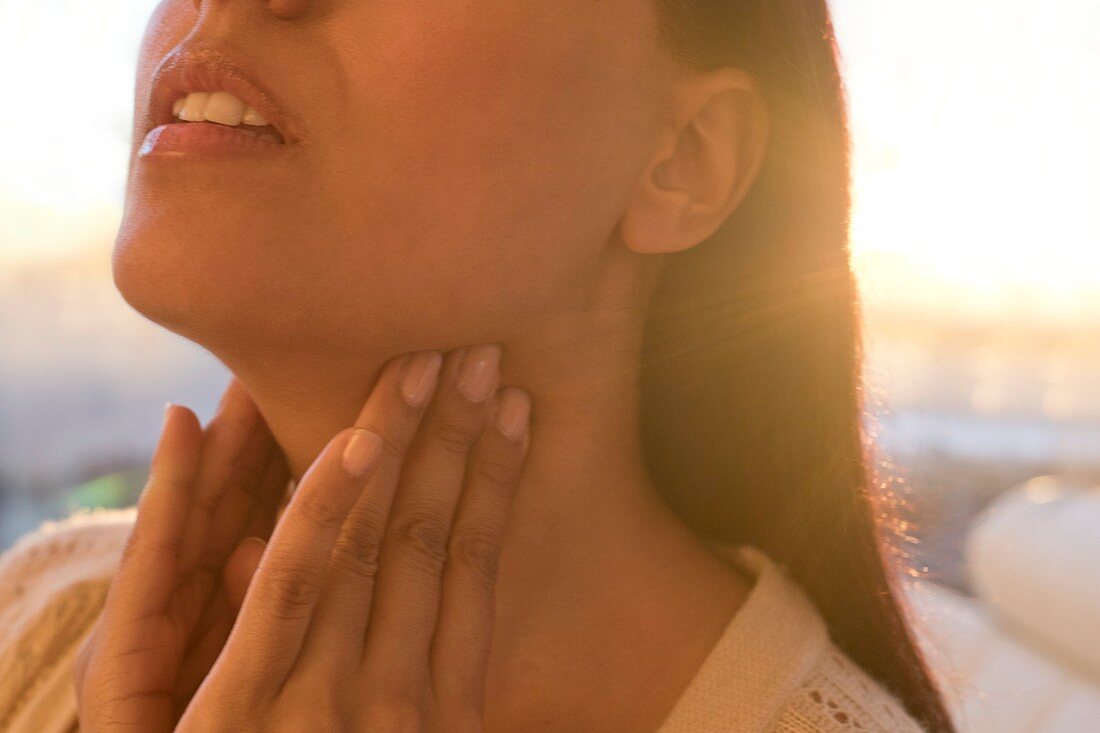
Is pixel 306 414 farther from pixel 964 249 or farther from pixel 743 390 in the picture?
pixel 964 249

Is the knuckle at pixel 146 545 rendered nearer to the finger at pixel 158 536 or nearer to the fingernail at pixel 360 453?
the finger at pixel 158 536

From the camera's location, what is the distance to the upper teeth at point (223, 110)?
2.46ft

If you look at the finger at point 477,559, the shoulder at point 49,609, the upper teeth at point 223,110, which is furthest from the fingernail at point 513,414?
the shoulder at point 49,609

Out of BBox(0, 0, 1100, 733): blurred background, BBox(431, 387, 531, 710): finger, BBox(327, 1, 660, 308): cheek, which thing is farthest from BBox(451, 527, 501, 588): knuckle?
BBox(0, 0, 1100, 733): blurred background

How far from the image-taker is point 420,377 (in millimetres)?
820

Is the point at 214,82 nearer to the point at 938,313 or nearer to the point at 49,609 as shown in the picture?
the point at 49,609

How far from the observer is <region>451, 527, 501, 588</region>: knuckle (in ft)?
2.76

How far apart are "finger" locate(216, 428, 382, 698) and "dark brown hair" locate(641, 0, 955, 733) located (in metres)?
0.42

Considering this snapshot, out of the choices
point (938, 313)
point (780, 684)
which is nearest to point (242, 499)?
point (780, 684)

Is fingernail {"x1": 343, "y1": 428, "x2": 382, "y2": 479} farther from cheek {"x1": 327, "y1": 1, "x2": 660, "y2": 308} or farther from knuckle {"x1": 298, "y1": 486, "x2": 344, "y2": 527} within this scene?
cheek {"x1": 327, "y1": 1, "x2": 660, "y2": 308}

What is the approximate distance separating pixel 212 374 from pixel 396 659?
8.89 ft

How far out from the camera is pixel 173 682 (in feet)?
3.11

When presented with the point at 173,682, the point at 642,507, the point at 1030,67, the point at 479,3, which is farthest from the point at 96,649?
the point at 1030,67

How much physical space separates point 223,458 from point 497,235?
1.56 feet
